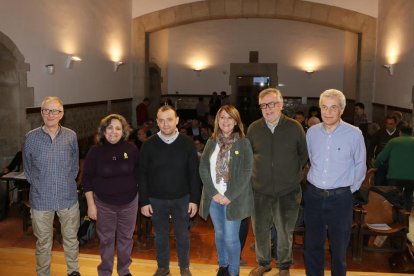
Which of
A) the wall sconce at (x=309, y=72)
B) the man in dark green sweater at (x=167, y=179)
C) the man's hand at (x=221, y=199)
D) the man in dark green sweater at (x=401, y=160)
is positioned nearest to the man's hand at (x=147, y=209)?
the man in dark green sweater at (x=167, y=179)

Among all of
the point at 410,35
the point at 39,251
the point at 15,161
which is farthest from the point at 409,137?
the point at 15,161

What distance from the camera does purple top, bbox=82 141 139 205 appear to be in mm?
→ 3078

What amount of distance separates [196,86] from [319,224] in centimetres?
1135

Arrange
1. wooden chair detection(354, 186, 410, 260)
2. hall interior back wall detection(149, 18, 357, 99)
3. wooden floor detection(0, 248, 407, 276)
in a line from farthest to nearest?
hall interior back wall detection(149, 18, 357, 99), wooden chair detection(354, 186, 410, 260), wooden floor detection(0, 248, 407, 276)

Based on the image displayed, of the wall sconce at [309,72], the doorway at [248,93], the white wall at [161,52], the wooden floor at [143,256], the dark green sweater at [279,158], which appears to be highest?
the white wall at [161,52]

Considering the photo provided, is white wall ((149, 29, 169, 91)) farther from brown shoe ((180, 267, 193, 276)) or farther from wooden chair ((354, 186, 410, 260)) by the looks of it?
brown shoe ((180, 267, 193, 276))

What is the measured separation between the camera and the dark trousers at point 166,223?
3170 millimetres

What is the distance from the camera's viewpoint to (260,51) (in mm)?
13555

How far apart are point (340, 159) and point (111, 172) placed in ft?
5.38

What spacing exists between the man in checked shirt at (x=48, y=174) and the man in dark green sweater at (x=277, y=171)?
143 cm

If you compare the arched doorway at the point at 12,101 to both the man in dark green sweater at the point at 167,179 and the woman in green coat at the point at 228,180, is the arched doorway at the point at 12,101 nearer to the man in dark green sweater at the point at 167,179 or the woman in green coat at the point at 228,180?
the man in dark green sweater at the point at 167,179

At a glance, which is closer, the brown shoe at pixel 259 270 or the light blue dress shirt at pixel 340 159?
the light blue dress shirt at pixel 340 159

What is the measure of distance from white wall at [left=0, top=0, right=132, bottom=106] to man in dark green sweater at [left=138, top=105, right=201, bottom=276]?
12.0 ft

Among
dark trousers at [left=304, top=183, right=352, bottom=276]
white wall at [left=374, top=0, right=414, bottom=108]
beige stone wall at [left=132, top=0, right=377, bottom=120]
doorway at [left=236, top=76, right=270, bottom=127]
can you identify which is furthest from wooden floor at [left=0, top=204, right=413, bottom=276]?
doorway at [left=236, top=76, right=270, bottom=127]
